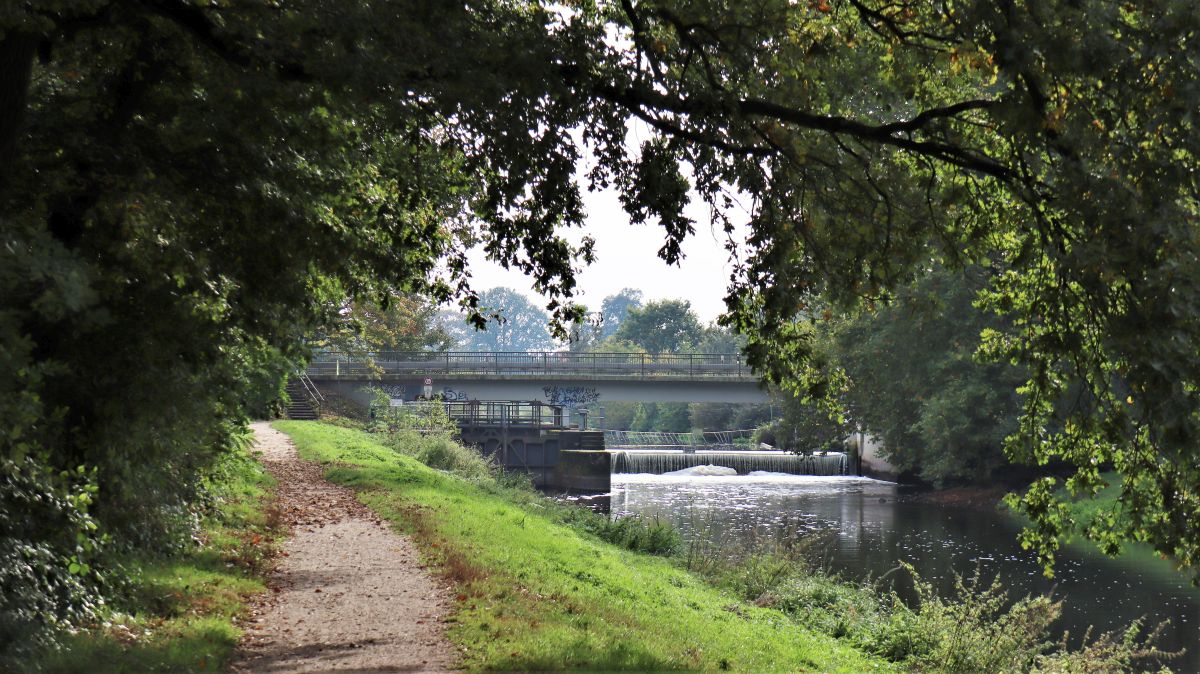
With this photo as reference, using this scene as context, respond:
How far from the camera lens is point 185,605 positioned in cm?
1002

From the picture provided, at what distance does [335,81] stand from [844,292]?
14.3 ft

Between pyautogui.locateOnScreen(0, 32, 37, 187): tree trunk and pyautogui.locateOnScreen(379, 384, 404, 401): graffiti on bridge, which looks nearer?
pyautogui.locateOnScreen(0, 32, 37, 187): tree trunk

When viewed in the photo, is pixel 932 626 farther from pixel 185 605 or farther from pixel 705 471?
pixel 705 471

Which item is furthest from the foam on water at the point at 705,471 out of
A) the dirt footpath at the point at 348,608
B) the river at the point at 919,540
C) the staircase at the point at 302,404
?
the dirt footpath at the point at 348,608

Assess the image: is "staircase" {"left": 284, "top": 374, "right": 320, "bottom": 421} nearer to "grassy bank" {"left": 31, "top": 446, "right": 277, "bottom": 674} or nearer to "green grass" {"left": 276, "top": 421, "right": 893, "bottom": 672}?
"green grass" {"left": 276, "top": 421, "right": 893, "bottom": 672}

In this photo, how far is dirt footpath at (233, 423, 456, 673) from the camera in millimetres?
8734

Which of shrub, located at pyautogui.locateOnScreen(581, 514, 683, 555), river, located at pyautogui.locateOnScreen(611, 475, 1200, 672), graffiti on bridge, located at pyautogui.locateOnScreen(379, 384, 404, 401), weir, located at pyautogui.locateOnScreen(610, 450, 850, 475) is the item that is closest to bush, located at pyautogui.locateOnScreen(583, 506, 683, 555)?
shrub, located at pyautogui.locateOnScreen(581, 514, 683, 555)

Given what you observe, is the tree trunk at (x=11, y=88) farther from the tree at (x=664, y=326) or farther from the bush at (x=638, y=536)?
the tree at (x=664, y=326)

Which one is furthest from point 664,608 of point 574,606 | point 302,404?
point 302,404

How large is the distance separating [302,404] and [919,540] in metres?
32.5

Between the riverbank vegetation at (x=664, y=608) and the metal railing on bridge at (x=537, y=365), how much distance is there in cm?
3426

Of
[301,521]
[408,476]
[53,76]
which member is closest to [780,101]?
[53,76]

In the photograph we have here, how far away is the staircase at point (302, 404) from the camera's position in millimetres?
49750

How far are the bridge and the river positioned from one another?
446 inches
